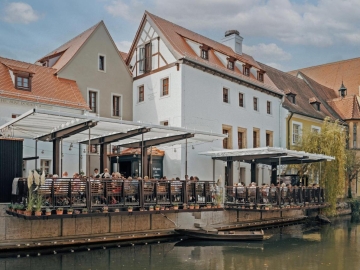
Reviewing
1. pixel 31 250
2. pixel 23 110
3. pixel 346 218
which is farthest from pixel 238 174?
pixel 31 250

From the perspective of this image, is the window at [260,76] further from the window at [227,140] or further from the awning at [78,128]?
the awning at [78,128]

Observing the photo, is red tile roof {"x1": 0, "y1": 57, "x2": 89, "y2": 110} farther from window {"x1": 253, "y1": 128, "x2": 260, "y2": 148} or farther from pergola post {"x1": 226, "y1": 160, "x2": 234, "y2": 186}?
window {"x1": 253, "y1": 128, "x2": 260, "y2": 148}

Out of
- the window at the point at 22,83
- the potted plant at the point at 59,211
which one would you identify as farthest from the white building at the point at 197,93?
the potted plant at the point at 59,211

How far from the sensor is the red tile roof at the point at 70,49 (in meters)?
26.5

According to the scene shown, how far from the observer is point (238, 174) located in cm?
2850

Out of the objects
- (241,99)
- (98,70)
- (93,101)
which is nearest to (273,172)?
(241,99)

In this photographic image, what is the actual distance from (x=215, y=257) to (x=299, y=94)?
82.4ft

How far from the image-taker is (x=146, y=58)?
28.3 m

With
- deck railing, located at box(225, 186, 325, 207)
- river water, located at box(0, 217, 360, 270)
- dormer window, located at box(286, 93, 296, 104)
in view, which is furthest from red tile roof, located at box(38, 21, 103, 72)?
dormer window, located at box(286, 93, 296, 104)

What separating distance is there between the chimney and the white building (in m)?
2.86

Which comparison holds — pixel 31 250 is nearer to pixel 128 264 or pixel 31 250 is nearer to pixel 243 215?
pixel 128 264

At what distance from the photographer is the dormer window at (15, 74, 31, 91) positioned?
23062mm

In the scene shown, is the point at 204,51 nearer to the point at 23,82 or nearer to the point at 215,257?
the point at 23,82

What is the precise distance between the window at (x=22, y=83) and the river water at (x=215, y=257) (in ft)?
33.5
